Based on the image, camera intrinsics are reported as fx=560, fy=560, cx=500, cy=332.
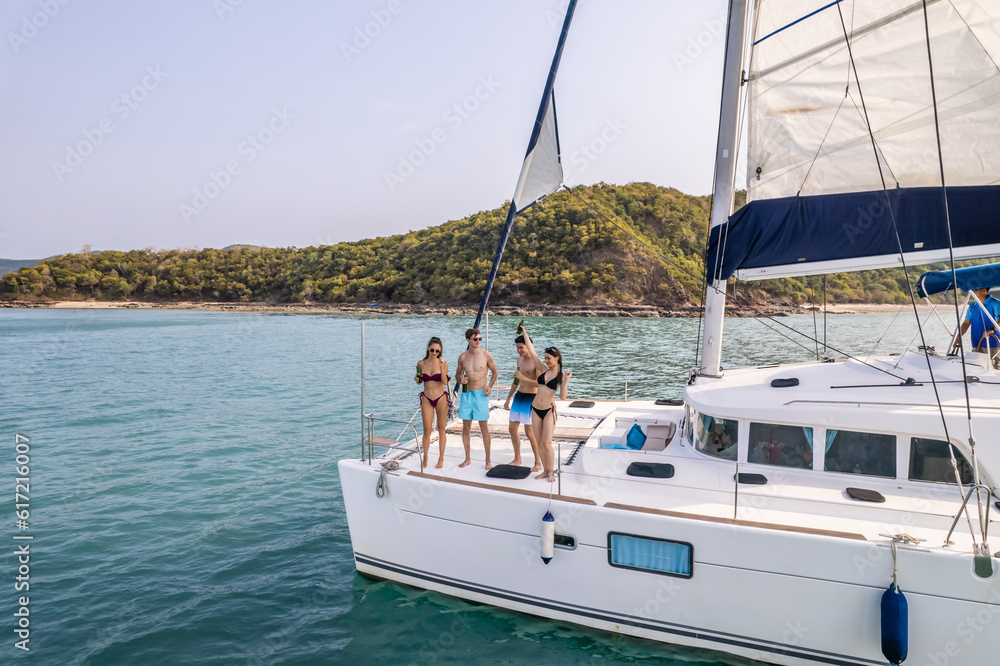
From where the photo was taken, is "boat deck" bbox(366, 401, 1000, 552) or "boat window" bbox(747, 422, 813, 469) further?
"boat window" bbox(747, 422, 813, 469)

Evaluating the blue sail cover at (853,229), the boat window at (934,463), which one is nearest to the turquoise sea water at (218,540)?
the boat window at (934,463)

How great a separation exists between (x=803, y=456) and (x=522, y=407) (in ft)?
9.71

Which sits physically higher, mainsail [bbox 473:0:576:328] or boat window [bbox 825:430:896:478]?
mainsail [bbox 473:0:576:328]

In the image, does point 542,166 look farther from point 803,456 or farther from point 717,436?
point 803,456

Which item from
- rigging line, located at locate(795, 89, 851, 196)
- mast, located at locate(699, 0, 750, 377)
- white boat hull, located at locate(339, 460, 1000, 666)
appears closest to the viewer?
white boat hull, located at locate(339, 460, 1000, 666)

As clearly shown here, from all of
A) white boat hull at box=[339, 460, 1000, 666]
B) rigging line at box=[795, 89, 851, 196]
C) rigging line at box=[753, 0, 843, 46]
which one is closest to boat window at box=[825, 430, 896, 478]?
white boat hull at box=[339, 460, 1000, 666]

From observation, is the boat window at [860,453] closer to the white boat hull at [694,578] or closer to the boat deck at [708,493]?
the boat deck at [708,493]

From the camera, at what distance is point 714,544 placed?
4.82 metres

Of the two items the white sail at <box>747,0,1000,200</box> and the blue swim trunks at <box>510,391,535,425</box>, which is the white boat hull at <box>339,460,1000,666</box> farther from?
the white sail at <box>747,0,1000,200</box>

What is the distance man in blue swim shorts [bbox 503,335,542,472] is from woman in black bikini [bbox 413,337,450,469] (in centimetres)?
85

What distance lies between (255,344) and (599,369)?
78.3 ft

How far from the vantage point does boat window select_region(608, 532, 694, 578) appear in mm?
4957

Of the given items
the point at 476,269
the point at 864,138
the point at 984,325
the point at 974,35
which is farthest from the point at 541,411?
the point at 476,269

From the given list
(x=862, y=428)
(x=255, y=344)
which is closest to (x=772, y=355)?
(x=862, y=428)
